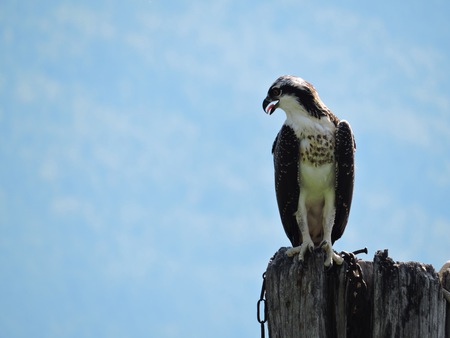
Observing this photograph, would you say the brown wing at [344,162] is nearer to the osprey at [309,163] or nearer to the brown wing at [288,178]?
the osprey at [309,163]

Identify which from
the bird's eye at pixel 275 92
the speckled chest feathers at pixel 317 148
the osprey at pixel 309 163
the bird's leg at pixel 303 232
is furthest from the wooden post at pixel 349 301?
the bird's eye at pixel 275 92

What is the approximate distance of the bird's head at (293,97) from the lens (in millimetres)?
6738

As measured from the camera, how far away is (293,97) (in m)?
6.79

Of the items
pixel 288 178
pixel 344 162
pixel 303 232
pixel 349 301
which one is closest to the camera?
pixel 349 301

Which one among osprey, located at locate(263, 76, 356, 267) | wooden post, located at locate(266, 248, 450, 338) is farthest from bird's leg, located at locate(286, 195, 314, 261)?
wooden post, located at locate(266, 248, 450, 338)

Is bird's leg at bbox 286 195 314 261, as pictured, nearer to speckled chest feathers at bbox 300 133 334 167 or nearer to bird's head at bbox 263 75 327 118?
speckled chest feathers at bbox 300 133 334 167

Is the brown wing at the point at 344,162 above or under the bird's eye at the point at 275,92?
under

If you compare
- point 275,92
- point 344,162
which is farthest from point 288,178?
point 275,92

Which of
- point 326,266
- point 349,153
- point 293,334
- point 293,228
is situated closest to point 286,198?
point 293,228

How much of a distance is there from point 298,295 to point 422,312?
0.90 metres

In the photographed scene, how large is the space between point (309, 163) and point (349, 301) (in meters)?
2.12

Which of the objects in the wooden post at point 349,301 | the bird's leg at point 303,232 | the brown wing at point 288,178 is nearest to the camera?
the wooden post at point 349,301

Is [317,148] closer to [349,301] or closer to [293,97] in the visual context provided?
[293,97]

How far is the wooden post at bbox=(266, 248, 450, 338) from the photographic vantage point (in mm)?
4570
